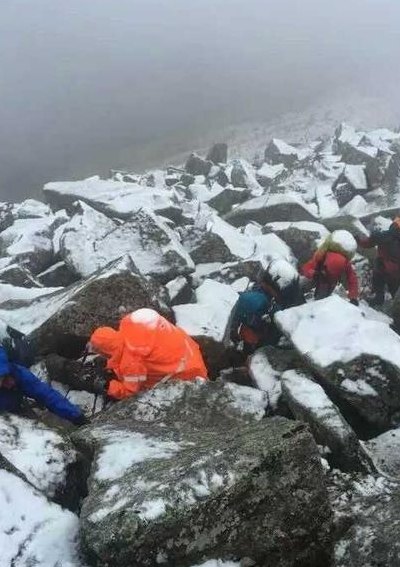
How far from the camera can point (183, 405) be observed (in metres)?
5.45

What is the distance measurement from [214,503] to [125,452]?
3.57 ft

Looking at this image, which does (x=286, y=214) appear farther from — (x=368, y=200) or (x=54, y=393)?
(x=54, y=393)

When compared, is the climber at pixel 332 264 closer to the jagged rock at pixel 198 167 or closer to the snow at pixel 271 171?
the snow at pixel 271 171

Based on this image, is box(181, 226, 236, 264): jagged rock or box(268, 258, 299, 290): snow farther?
box(181, 226, 236, 264): jagged rock

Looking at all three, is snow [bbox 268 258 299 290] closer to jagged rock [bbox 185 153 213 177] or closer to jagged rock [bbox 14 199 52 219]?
jagged rock [bbox 14 199 52 219]

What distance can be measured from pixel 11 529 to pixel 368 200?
45.2 ft

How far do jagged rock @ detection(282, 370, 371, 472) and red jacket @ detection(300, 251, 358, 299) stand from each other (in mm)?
2538

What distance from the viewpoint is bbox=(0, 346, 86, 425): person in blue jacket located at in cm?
494

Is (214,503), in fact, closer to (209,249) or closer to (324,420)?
(324,420)

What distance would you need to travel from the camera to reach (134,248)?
9227mm

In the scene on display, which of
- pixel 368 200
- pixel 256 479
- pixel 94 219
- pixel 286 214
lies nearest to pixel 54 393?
pixel 256 479

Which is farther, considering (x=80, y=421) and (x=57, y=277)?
(x=57, y=277)

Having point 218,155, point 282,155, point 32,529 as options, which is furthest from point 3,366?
point 218,155

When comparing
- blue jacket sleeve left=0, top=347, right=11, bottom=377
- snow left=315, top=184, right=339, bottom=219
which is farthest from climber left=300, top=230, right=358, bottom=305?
snow left=315, top=184, right=339, bottom=219
